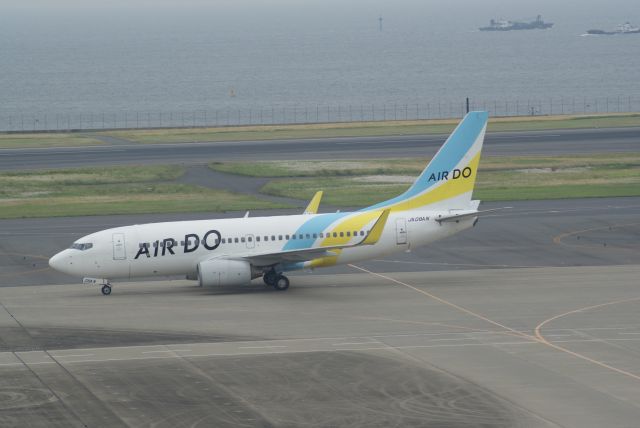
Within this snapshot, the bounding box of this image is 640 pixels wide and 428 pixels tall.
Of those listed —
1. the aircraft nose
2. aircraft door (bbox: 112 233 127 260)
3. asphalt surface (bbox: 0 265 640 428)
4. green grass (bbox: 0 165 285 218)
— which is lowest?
asphalt surface (bbox: 0 265 640 428)

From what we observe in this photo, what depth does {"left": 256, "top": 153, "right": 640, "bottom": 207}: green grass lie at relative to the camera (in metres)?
96.4

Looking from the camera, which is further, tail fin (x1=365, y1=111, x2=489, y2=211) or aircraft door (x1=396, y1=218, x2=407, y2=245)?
tail fin (x1=365, y1=111, x2=489, y2=211)

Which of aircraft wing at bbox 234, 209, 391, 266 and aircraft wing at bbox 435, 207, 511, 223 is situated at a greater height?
aircraft wing at bbox 435, 207, 511, 223

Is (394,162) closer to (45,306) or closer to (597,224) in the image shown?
(597,224)

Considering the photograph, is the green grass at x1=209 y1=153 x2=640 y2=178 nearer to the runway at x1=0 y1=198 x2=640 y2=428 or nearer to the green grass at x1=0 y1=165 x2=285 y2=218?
the green grass at x1=0 y1=165 x2=285 y2=218

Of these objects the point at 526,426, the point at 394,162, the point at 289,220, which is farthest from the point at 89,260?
the point at 394,162

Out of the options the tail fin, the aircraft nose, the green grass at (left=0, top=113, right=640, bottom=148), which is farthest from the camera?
the green grass at (left=0, top=113, right=640, bottom=148)

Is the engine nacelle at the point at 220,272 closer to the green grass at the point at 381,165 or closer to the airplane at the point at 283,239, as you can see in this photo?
the airplane at the point at 283,239

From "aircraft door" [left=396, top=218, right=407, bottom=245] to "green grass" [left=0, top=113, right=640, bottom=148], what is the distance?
79.6 m

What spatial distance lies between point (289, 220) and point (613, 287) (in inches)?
687

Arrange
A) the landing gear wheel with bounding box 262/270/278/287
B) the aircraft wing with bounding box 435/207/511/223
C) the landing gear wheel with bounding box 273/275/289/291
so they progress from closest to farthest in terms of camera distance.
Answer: the landing gear wheel with bounding box 273/275/289/291
the landing gear wheel with bounding box 262/270/278/287
the aircraft wing with bounding box 435/207/511/223

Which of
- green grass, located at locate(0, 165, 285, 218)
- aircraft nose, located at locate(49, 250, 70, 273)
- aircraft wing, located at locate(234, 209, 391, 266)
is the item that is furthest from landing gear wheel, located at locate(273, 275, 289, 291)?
green grass, located at locate(0, 165, 285, 218)

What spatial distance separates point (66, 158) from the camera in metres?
125

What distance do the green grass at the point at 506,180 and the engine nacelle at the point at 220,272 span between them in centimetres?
3044
